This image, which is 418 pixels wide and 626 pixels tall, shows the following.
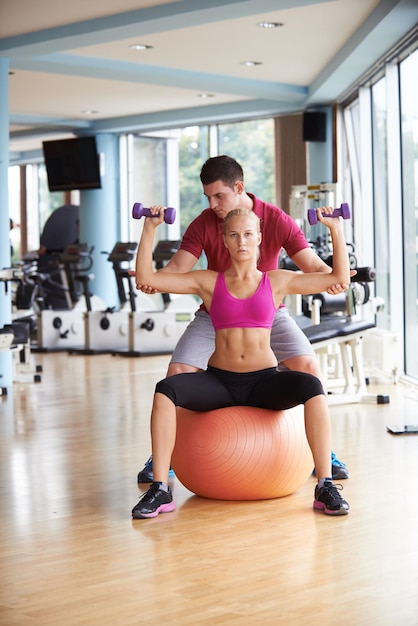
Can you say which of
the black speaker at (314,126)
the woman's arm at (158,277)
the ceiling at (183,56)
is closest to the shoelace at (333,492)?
the woman's arm at (158,277)

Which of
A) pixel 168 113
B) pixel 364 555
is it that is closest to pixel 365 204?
pixel 168 113

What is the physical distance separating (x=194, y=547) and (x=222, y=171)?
127 cm

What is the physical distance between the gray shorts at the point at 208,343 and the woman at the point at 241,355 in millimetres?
143

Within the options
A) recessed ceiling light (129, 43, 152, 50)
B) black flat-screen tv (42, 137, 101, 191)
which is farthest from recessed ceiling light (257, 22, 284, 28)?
black flat-screen tv (42, 137, 101, 191)

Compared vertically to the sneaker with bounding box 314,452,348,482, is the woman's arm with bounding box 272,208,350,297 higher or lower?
higher

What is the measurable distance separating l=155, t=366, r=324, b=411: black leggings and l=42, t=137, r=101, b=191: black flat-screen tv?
24.1 ft

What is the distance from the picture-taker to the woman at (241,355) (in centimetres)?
307

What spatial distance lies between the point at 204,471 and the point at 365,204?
16.6 ft

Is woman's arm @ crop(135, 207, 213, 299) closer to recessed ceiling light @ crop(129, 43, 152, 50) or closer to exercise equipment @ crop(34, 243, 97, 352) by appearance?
recessed ceiling light @ crop(129, 43, 152, 50)

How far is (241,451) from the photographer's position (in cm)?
312

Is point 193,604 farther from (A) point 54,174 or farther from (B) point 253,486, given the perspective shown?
(A) point 54,174

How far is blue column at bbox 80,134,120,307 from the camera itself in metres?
10.5

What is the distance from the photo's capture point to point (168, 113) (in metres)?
9.88

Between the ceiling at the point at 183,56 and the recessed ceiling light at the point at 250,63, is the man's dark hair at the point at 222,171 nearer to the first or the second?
the ceiling at the point at 183,56
